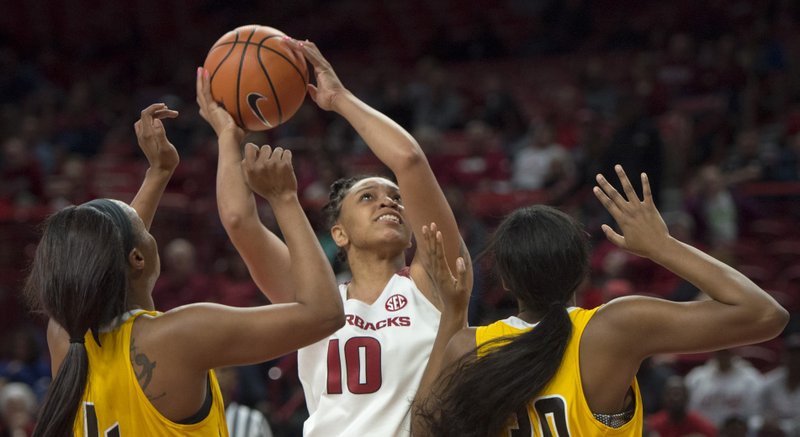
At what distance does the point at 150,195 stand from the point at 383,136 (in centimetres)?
77

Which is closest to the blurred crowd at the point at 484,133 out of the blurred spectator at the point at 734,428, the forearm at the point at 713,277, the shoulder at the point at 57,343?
the blurred spectator at the point at 734,428

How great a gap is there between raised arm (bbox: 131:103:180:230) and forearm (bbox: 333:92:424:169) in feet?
1.87

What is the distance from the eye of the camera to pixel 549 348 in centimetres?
272

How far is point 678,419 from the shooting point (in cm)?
658

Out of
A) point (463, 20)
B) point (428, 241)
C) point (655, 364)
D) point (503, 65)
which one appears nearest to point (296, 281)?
point (428, 241)

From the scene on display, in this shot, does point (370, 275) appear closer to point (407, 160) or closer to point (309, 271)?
point (407, 160)

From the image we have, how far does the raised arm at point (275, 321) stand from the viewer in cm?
260

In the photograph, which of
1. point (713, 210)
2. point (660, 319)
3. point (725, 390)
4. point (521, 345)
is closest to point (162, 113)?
point (521, 345)

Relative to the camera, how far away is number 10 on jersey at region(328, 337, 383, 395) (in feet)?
10.8

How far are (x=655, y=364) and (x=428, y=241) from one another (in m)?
4.68

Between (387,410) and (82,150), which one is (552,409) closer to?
(387,410)

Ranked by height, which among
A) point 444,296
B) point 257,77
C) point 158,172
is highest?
point 257,77

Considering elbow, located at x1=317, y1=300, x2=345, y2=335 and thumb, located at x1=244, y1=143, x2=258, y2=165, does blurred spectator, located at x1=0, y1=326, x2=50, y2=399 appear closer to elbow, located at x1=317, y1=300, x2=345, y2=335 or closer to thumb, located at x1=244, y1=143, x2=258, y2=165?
thumb, located at x1=244, y1=143, x2=258, y2=165

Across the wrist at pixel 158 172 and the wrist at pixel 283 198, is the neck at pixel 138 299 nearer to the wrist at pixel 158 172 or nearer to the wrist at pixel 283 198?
the wrist at pixel 283 198
